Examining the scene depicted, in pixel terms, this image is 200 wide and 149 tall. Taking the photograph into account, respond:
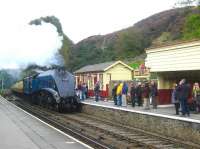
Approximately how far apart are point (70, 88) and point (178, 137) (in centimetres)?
1493

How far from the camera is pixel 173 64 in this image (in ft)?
76.4

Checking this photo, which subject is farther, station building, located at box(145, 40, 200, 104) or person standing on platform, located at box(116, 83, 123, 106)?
person standing on platform, located at box(116, 83, 123, 106)

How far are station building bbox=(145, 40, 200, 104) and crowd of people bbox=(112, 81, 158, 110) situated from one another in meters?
0.95

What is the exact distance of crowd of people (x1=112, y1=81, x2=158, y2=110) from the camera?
23578mm

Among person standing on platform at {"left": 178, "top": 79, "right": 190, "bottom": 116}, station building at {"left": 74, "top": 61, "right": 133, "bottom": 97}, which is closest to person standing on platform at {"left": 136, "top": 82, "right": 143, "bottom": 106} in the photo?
person standing on platform at {"left": 178, "top": 79, "right": 190, "bottom": 116}

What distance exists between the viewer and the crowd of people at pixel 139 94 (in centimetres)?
2358

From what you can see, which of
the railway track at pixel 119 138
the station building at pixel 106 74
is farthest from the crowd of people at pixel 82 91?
the railway track at pixel 119 138

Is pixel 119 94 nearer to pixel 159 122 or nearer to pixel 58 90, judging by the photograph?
pixel 58 90

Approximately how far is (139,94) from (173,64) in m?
3.48

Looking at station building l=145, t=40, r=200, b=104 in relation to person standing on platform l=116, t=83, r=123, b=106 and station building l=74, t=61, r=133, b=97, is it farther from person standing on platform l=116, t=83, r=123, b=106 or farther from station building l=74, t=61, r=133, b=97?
station building l=74, t=61, r=133, b=97

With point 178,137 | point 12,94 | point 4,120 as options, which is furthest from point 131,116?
point 12,94

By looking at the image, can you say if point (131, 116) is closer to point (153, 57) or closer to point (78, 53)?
point (153, 57)

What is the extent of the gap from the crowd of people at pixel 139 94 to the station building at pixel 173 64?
3.10ft

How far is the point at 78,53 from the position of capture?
220 ft
